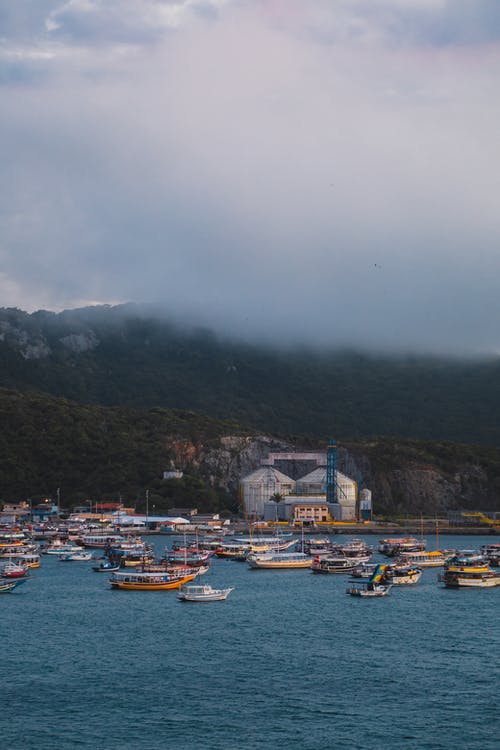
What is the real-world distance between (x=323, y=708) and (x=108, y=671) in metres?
15.1

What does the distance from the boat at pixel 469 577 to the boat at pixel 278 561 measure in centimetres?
2238

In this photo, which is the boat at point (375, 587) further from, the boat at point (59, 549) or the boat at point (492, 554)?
the boat at point (59, 549)

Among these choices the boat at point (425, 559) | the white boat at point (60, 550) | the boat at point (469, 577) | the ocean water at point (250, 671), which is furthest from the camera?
the white boat at point (60, 550)

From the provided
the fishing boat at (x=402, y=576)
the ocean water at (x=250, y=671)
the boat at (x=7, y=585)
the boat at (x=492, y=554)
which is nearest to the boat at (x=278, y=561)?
the fishing boat at (x=402, y=576)

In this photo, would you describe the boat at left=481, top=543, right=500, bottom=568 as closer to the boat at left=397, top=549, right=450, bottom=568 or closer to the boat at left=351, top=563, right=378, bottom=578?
the boat at left=397, top=549, right=450, bottom=568

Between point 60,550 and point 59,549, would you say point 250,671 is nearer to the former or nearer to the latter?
point 60,550

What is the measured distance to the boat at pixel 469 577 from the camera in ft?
338

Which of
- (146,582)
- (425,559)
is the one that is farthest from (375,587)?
(425,559)

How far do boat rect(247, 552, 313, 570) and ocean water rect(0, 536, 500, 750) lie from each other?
2497cm

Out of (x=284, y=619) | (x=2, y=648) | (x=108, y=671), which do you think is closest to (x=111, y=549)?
(x=284, y=619)

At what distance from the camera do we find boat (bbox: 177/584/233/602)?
91.1 meters

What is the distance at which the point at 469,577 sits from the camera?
103562 mm

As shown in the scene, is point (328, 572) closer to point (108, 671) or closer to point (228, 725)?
point (108, 671)

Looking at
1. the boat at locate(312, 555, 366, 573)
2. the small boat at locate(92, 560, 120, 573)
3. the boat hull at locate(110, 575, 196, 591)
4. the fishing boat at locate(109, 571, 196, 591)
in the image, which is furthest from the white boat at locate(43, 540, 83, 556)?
the boat at locate(312, 555, 366, 573)
